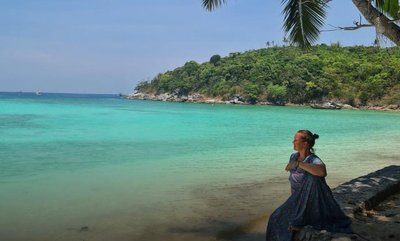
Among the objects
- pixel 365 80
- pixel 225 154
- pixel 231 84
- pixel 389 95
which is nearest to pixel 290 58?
pixel 231 84

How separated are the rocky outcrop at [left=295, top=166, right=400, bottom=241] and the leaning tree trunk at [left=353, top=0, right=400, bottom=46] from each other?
1883 millimetres

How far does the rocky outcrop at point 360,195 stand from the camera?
364 cm

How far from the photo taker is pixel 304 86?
71.0 meters

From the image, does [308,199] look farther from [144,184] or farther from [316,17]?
[144,184]

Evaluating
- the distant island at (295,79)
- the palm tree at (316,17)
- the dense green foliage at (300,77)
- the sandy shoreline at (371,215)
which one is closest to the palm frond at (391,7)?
the palm tree at (316,17)

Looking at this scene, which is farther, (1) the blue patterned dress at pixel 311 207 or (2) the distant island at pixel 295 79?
(2) the distant island at pixel 295 79

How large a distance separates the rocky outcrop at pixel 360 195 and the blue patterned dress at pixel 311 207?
0.11 meters

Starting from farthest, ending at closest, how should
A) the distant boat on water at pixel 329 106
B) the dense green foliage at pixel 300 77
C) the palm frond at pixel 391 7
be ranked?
the dense green foliage at pixel 300 77
the distant boat on water at pixel 329 106
the palm frond at pixel 391 7

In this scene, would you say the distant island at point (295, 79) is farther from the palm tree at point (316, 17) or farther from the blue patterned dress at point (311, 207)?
the blue patterned dress at point (311, 207)

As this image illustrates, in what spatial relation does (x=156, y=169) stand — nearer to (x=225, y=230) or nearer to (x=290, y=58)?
(x=225, y=230)

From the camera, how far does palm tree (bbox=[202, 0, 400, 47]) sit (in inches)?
162

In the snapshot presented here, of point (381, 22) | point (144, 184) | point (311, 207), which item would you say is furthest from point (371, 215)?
point (144, 184)

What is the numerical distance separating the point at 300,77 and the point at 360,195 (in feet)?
227

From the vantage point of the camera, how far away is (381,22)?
4.16 m
